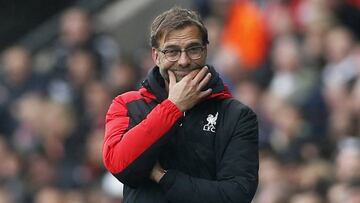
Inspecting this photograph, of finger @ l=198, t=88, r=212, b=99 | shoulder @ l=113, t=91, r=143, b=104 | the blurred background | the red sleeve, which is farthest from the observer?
the blurred background

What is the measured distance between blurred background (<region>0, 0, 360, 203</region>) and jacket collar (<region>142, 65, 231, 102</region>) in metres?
3.42

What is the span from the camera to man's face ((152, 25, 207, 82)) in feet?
14.9

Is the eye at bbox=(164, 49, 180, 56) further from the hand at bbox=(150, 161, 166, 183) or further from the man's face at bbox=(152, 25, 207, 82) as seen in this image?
the hand at bbox=(150, 161, 166, 183)

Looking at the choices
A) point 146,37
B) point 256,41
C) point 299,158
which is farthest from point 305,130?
point 146,37

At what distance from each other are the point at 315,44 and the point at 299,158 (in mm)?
1570

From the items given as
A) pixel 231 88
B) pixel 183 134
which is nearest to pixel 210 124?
pixel 183 134

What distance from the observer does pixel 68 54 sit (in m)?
12.6

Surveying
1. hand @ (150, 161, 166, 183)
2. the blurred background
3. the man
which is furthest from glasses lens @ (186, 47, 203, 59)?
the blurred background

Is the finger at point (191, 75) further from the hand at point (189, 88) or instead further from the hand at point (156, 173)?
the hand at point (156, 173)

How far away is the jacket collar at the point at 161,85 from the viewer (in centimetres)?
466

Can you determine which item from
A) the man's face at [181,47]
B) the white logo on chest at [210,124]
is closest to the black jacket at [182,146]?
the white logo on chest at [210,124]

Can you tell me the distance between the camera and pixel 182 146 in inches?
182

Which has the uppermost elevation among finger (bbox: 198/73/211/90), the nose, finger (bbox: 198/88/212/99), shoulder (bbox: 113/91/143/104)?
the nose

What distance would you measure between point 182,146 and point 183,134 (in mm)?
51
